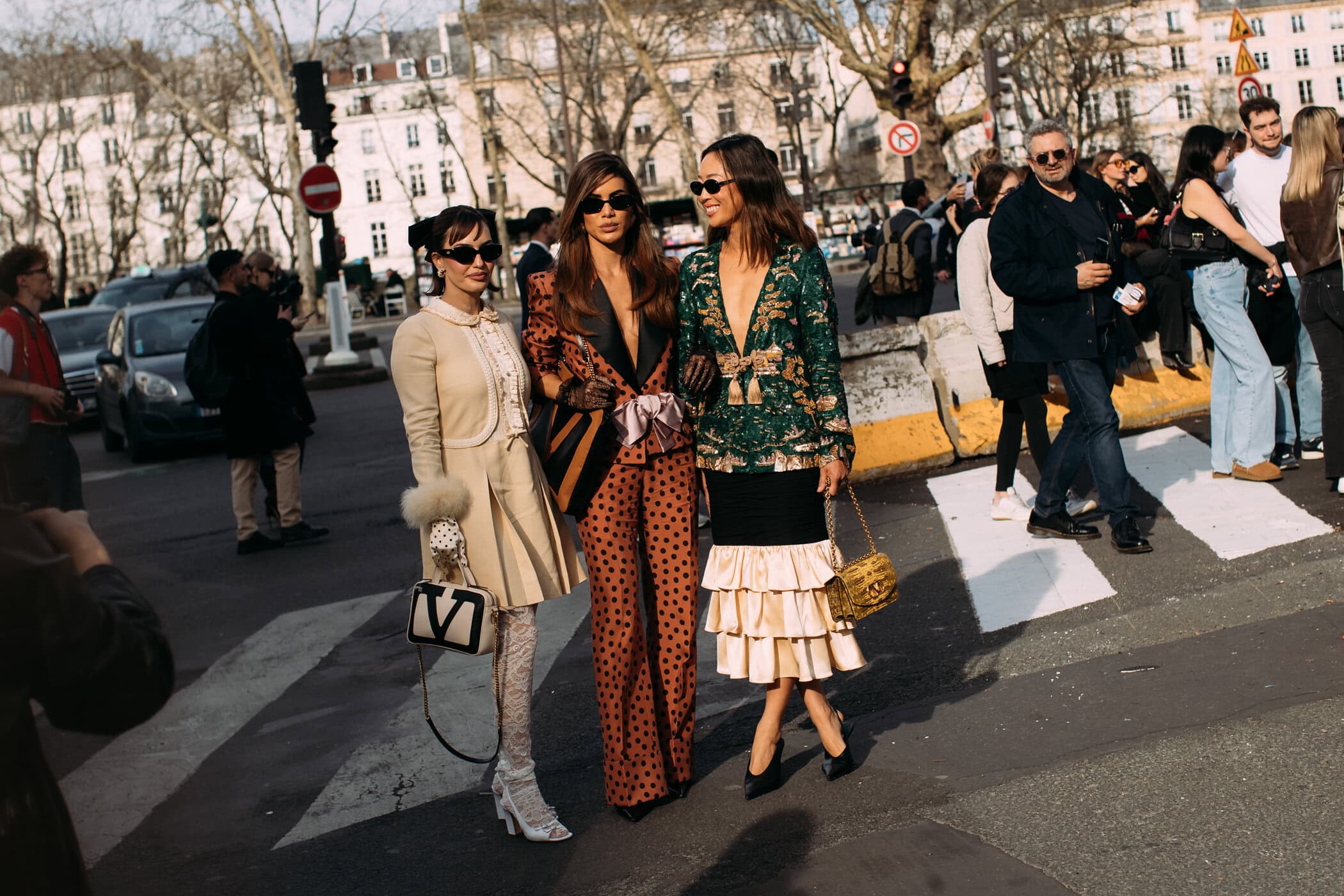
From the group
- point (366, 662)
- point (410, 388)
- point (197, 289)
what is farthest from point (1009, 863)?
point (197, 289)

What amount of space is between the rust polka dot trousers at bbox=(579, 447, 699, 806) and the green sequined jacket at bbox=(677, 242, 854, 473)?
0.78 feet

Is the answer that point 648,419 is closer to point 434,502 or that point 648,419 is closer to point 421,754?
point 434,502

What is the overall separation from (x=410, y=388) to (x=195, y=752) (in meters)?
2.30

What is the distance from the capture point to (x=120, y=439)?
1720cm

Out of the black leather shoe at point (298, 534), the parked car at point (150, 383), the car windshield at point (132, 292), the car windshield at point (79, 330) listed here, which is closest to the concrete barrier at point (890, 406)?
the black leather shoe at point (298, 534)

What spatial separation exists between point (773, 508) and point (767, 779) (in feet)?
2.76

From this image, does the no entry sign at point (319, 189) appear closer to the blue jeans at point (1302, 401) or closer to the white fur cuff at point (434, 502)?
the blue jeans at point (1302, 401)

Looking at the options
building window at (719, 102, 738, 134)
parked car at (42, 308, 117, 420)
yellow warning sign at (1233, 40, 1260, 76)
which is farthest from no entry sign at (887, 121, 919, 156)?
building window at (719, 102, 738, 134)

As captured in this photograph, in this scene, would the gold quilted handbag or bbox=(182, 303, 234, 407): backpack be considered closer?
the gold quilted handbag

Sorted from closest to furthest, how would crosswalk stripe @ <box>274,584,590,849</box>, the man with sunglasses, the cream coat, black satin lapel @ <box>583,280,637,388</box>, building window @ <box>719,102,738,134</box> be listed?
the cream coat < black satin lapel @ <box>583,280,637,388</box> < crosswalk stripe @ <box>274,584,590,849</box> < the man with sunglasses < building window @ <box>719,102,738,134</box>

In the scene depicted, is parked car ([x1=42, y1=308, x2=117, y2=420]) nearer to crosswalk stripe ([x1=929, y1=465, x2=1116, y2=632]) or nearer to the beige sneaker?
crosswalk stripe ([x1=929, y1=465, x2=1116, y2=632])

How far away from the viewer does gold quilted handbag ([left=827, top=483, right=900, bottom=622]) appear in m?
4.32

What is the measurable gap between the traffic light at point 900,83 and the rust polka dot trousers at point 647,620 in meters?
18.7

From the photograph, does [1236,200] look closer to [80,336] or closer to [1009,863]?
[1009,863]
